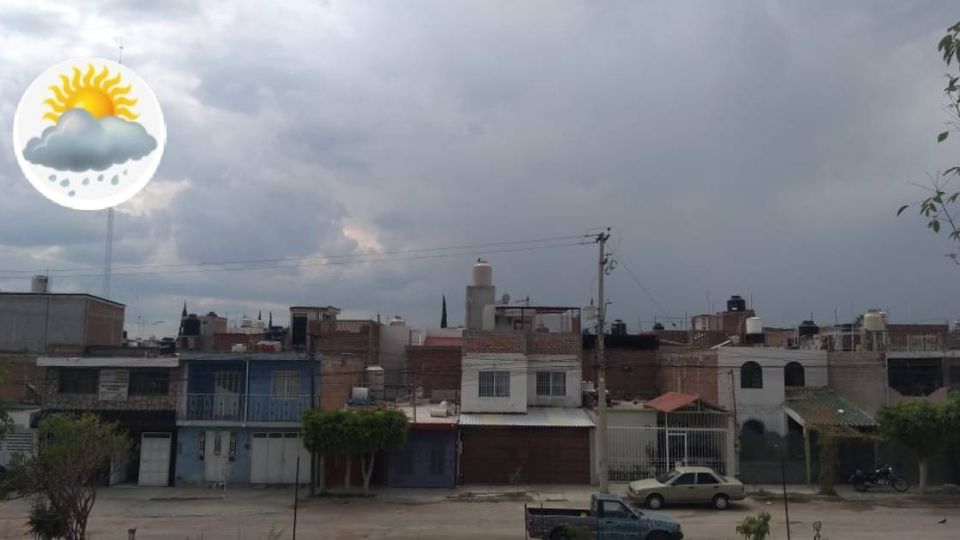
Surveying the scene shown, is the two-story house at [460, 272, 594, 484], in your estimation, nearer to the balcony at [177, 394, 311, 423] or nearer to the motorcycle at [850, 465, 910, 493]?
the balcony at [177, 394, 311, 423]

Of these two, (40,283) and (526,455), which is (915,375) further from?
(40,283)

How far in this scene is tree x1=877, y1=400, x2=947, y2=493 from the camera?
96.3ft

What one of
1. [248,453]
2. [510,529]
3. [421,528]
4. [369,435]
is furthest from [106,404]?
[510,529]

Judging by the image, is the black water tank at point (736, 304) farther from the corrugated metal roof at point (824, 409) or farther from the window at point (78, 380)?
the window at point (78, 380)

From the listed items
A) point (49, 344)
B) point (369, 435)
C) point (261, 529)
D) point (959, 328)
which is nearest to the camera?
point (261, 529)

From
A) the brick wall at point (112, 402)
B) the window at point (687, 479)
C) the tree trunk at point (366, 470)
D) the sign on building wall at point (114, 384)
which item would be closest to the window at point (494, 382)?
the tree trunk at point (366, 470)

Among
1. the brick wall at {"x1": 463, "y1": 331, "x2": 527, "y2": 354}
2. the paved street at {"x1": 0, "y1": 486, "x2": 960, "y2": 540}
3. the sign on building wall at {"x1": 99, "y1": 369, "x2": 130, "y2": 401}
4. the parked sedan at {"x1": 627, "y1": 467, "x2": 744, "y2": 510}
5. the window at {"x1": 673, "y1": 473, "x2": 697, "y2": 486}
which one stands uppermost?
the brick wall at {"x1": 463, "y1": 331, "x2": 527, "y2": 354}

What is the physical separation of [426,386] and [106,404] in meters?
19.4

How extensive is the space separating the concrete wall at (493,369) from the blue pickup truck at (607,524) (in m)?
15.2

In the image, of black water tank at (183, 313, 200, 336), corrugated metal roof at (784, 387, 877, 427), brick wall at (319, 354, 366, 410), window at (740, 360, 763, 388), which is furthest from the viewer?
black water tank at (183, 313, 200, 336)

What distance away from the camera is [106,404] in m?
33.2

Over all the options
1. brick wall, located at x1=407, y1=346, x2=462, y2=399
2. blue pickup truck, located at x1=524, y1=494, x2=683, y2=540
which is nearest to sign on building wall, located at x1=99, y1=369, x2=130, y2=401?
brick wall, located at x1=407, y1=346, x2=462, y2=399

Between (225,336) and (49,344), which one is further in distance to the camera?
(225,336)

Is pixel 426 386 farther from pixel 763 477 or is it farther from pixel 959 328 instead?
pixel 959 328
